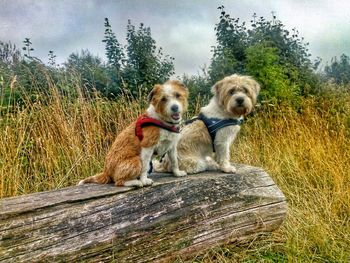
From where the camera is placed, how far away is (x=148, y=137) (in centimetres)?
358

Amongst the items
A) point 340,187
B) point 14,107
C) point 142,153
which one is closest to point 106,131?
point 14,107

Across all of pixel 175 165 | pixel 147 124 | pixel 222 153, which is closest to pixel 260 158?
pixel 222 153

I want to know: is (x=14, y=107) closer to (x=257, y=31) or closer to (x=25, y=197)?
(x=25, y=197)

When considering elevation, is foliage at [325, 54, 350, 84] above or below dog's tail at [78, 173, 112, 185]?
above

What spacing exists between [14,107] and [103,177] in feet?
8.88

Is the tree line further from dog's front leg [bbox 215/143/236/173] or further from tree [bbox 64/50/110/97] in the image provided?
dog's front leg [bbox 215/143/236/173]

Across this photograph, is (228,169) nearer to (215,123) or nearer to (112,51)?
(215,123)

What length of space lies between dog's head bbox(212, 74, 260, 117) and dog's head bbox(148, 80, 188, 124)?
2.57ft

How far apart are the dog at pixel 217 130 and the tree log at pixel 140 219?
28cm

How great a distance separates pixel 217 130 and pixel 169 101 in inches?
38.3

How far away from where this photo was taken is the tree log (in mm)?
3018

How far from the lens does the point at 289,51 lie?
1182 centimetres

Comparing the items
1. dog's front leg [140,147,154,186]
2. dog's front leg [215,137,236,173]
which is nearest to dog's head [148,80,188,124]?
dog's front leg [140,147,154,186]

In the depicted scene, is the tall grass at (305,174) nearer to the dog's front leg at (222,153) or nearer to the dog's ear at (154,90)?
the dog's front leg at (222,153)
